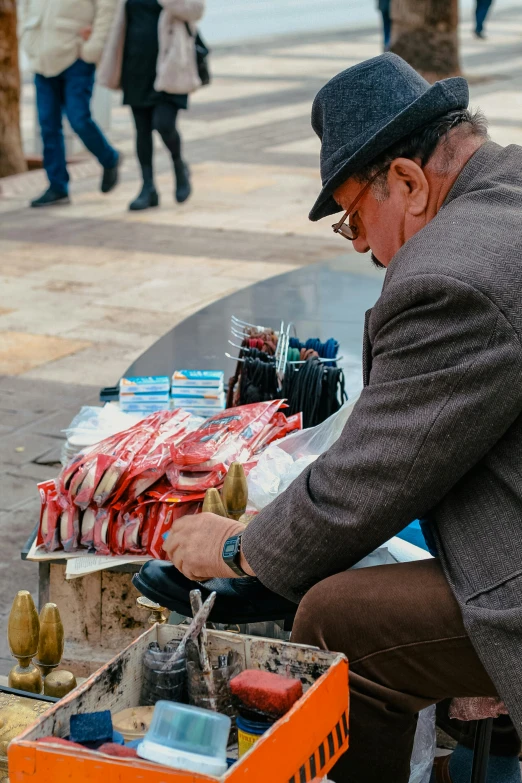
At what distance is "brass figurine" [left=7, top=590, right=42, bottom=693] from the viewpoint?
225 centimetres

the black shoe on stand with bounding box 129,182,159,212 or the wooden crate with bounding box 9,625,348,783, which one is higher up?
the wooden crate with bounding box 9,625,348,783

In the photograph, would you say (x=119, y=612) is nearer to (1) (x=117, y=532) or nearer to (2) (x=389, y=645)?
(1) (x=117, y=532)

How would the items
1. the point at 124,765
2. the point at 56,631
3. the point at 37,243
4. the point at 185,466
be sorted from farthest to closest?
the point at 37,243 → the point at 185,466 → the point at 56,631 → the point at 124,765

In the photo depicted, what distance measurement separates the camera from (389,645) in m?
1.77

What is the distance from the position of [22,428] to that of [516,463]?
10.4 ft

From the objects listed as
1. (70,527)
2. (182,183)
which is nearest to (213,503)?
(70,527)

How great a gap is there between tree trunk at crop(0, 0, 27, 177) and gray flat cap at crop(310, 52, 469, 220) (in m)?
7.37

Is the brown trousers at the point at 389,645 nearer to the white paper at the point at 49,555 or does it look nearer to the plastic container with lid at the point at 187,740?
the plastic container with lid at the point at 187,740

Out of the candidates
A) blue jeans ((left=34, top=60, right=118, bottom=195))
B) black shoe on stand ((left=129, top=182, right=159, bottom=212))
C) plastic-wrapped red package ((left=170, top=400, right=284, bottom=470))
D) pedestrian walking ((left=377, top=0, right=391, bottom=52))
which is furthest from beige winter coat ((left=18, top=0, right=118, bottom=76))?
pedestrian walking ((left=377, top=0, right=391, bottom=52))

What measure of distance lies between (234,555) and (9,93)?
7.78m

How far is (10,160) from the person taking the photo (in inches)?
364

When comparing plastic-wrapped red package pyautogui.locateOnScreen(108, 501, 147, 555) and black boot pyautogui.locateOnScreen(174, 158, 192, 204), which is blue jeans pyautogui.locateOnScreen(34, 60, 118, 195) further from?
plastic-wrapped red package pyautogui.locateOnScreen(108, 501, 147, 555)

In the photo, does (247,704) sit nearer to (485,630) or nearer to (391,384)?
(485,630)

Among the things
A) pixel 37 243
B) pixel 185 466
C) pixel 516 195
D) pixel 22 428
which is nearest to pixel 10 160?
pixel 37 243
